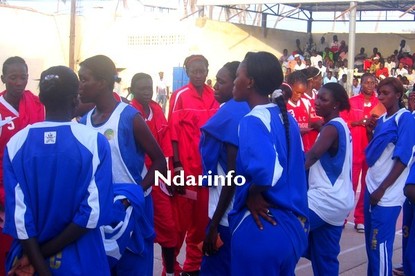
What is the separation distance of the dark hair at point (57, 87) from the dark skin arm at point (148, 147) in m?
0.97

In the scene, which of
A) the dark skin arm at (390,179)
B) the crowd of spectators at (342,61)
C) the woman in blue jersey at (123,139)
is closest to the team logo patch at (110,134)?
the woman in blue jersey at (123,139)

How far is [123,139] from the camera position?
3.81 meters

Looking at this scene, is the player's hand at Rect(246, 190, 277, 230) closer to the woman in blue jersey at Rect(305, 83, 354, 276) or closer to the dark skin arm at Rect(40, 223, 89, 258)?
the dark skin arm at Rect(40, 223, 89, 258)

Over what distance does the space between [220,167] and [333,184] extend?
105 centimetres

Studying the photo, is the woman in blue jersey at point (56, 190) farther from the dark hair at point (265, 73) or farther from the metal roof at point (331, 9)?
the metal roof at point (331, 9)

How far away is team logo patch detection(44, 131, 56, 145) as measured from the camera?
2816 mm

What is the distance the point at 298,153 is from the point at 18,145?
1.37m

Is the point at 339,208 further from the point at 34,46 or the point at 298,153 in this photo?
the point at 34,46

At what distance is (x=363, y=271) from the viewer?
6254 millimetres

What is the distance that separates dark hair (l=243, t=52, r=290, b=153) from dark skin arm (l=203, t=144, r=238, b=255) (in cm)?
63

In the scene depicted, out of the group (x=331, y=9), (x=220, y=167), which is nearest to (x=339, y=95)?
(x=220, y=167)

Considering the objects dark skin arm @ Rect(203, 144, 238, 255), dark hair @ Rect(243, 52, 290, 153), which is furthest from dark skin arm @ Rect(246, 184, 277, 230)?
dark skin arm @ Rect(203, 144, 238, 255)

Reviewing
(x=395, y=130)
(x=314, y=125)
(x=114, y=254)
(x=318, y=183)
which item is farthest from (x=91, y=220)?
(x=314, y=125)

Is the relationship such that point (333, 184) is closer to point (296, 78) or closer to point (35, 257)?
point (35, 257)
